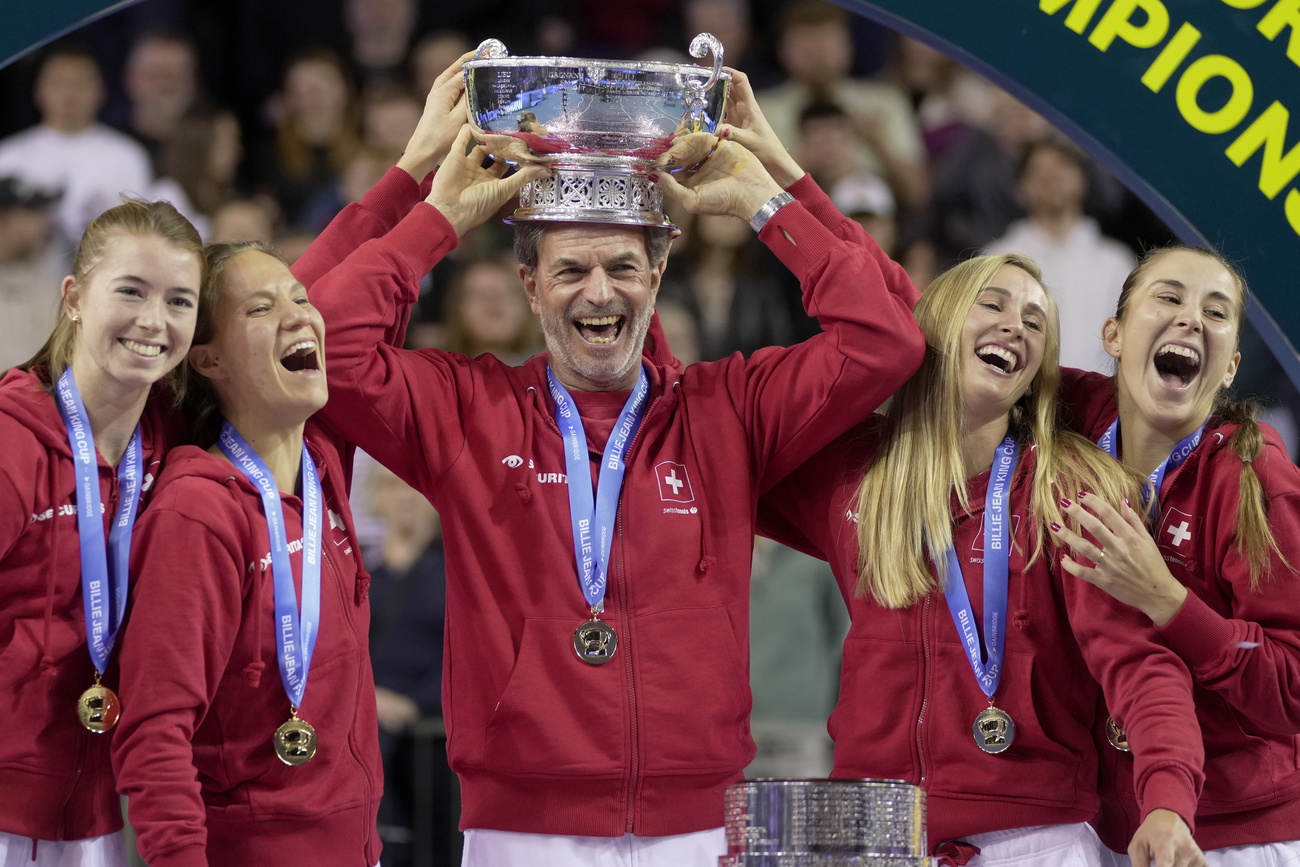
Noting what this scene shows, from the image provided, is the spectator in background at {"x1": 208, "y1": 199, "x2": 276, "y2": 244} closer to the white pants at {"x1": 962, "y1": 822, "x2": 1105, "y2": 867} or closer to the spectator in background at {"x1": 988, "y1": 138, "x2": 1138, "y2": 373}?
the spectator in background at {"x1": 988, "y1": 138, "x2": 1138, "y2": 373}

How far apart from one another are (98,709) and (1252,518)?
2.57 meters

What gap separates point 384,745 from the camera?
20.8ft

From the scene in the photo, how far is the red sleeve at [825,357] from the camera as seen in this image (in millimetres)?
3730

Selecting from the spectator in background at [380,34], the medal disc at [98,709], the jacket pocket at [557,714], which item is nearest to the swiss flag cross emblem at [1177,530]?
the jacket pocket at [557,714]

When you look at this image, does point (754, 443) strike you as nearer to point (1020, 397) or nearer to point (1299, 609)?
point (1020, 397)

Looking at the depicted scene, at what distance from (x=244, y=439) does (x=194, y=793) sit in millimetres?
828

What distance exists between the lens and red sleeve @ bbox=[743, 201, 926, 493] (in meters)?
3.73

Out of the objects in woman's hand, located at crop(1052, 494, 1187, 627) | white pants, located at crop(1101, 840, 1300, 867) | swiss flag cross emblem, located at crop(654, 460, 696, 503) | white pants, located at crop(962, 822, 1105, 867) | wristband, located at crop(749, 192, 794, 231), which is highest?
wristband, located at crop(749, 192, 794, 231)

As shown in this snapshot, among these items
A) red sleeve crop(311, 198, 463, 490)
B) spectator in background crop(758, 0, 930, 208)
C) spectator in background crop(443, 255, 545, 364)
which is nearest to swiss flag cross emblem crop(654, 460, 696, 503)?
red sleeve crop(311, 198, 463, 490)

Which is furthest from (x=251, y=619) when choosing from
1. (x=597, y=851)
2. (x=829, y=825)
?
(x=829, y=825)

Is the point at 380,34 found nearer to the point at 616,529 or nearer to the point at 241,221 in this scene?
the point at 241,221

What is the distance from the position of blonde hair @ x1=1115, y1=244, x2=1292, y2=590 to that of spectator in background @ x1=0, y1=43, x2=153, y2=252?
5208 millimetres

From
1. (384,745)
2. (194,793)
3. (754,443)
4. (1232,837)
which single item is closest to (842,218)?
(754,443)

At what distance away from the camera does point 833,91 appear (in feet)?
26.6
